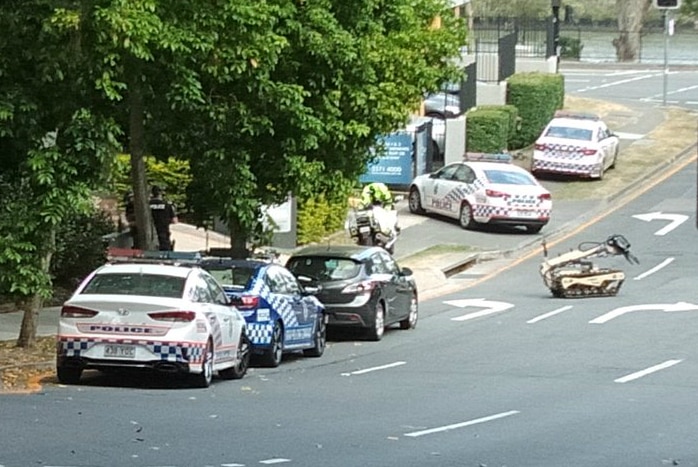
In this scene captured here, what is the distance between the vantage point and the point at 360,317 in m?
25.7

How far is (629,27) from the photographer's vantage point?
85250 mm

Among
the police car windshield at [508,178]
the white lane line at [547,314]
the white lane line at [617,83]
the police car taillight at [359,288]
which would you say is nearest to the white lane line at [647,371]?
the police car taillight at [359,288]

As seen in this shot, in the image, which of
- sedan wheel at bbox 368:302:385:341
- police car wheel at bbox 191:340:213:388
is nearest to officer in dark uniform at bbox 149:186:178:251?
sedan wheel at bbox 368:302:385:341

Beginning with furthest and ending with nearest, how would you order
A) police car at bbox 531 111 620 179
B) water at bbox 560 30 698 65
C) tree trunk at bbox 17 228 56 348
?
water at bbox 560 30 698 65, police car at bbox 531 111 620 179, tree trunk at bbox 17 228 56 348

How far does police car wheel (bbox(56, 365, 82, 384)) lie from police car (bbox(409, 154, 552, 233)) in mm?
21827

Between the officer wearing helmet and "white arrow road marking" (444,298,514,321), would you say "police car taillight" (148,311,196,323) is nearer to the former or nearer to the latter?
"white arrow road marking" (444,298,514,321)

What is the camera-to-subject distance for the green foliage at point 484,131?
4891 cm

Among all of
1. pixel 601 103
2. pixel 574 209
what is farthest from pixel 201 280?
pixel 601 103

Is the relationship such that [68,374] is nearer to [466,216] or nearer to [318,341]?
[318,341]

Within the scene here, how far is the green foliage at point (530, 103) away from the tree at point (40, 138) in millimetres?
31904

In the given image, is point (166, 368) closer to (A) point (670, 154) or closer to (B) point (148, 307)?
(B) point (148, 307)

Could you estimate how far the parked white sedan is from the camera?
18.7m

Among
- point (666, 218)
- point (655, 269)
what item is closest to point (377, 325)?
point (655, 269)

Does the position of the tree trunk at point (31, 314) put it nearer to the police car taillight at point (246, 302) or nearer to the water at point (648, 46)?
the police car taillight at point (246, 302)
